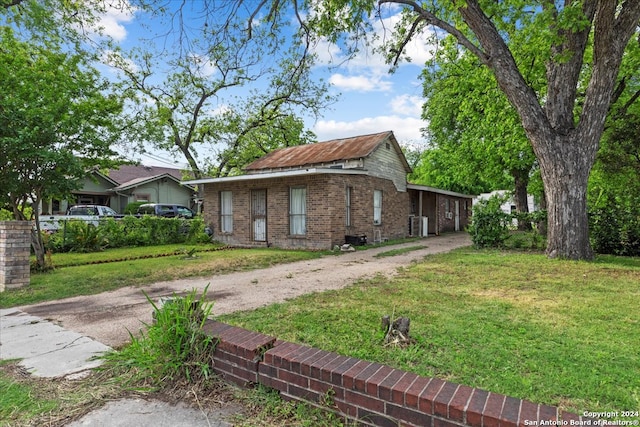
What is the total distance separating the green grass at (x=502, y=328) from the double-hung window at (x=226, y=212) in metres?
9.47

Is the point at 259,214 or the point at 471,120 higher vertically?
the point at 471,120

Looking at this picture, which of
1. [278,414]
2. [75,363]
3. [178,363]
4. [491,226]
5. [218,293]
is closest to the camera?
[278,414]

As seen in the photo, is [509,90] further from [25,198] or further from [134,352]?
Answer: [25,198]

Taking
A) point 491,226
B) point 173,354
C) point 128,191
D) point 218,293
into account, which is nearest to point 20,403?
point 173,354

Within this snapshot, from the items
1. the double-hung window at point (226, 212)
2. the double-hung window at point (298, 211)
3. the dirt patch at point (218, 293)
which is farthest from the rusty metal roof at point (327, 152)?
the dirt patch at point (218, 293)

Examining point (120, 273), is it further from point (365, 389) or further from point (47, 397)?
point (365, 389)

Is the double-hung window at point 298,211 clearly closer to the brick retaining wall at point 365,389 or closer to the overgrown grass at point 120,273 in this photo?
the overgrown grass at point 120,273

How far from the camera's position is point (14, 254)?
6469mm

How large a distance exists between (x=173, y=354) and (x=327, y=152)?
1315cm

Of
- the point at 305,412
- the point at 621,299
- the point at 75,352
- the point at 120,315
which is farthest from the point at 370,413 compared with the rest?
the point at 621,299

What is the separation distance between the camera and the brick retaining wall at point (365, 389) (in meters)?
1.69

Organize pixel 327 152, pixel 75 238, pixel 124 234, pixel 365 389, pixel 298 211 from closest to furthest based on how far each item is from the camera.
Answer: pixel 365 389 < pixel 75 238 < pixel 298 211 < pixel 124 234 < pixel 327 152

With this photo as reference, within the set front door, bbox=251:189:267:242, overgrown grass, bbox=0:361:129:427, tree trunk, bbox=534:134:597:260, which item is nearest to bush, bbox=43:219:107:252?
front door, bbox=251:189:267:242

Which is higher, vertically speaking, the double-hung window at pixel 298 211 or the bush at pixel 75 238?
the double-hung window at pixel 298 211
